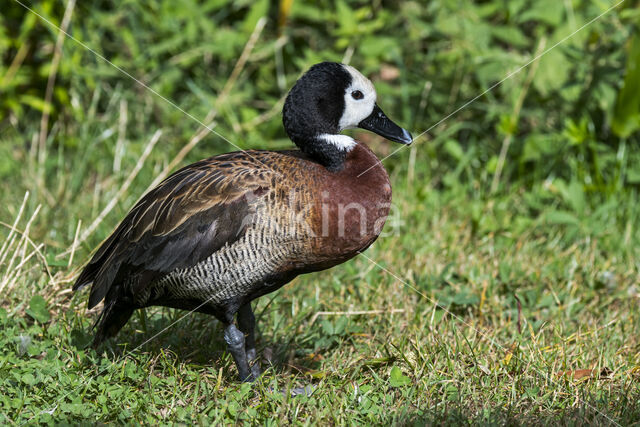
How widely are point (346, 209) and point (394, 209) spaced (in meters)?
1.96

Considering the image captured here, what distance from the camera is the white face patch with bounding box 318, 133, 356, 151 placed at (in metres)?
3.09

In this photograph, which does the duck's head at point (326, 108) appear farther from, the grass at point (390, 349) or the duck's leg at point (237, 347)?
the grass at point (390, 349)

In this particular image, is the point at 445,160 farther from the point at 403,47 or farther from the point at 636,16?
the point at 636,16

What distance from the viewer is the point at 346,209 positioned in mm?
2920

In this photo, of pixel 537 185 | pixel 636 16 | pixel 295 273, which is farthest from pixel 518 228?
pixel 295 273

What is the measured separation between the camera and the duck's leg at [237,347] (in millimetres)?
3102

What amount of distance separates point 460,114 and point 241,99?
5.38ft

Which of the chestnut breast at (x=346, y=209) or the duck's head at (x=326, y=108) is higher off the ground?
the duck's head at (x=326, y=108)

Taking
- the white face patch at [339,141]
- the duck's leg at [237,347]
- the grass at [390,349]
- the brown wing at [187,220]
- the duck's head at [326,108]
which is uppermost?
the duck's head at [326,108]

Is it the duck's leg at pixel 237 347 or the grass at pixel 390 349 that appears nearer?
the grass at pixel 390 349

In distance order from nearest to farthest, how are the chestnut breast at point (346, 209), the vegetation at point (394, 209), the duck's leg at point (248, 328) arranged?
the chestnut breast at point (346, 209) → the vegetation at point (394, 209) → the duck's leg at point (248, 328)

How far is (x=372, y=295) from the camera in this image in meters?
3.85

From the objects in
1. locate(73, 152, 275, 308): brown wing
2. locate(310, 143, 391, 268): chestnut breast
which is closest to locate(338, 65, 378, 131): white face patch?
locate(310, 143, 391, 268): chestnut breast

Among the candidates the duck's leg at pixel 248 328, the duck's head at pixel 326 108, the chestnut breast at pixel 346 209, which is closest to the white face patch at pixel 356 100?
the duck's head at pixel 326 108
